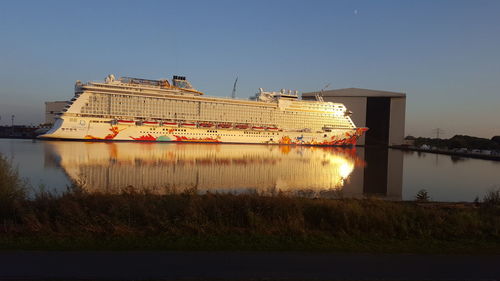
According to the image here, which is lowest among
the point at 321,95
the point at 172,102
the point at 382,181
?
the point at 382,181

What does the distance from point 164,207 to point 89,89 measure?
53.5 m

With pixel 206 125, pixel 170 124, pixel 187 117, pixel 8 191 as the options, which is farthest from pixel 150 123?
pixel 8 191

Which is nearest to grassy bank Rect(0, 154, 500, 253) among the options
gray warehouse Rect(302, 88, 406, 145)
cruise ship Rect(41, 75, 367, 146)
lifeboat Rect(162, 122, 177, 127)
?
cruise ship Rect(41, 75, 367, 146)

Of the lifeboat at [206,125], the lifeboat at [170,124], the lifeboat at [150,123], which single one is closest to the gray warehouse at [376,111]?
the lifeboat at [206,125]

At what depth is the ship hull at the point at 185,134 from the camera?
49.7m

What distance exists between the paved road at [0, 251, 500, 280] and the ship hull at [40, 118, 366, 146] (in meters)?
50.4

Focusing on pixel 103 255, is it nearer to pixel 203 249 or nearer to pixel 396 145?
pixel 203 249

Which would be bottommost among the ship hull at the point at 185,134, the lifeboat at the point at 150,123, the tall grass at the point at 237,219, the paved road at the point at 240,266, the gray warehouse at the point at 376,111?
the paved road at the point at 240,266

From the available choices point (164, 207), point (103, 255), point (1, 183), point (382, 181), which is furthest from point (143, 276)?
point (382, 181)

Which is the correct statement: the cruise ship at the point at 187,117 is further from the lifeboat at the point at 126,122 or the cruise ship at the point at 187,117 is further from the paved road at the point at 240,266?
the paved road at the point at 240,266

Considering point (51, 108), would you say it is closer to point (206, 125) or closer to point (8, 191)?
point (206, 125)

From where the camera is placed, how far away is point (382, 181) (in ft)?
59.0

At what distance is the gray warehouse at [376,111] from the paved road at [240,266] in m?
75.9

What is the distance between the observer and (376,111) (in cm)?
7812
